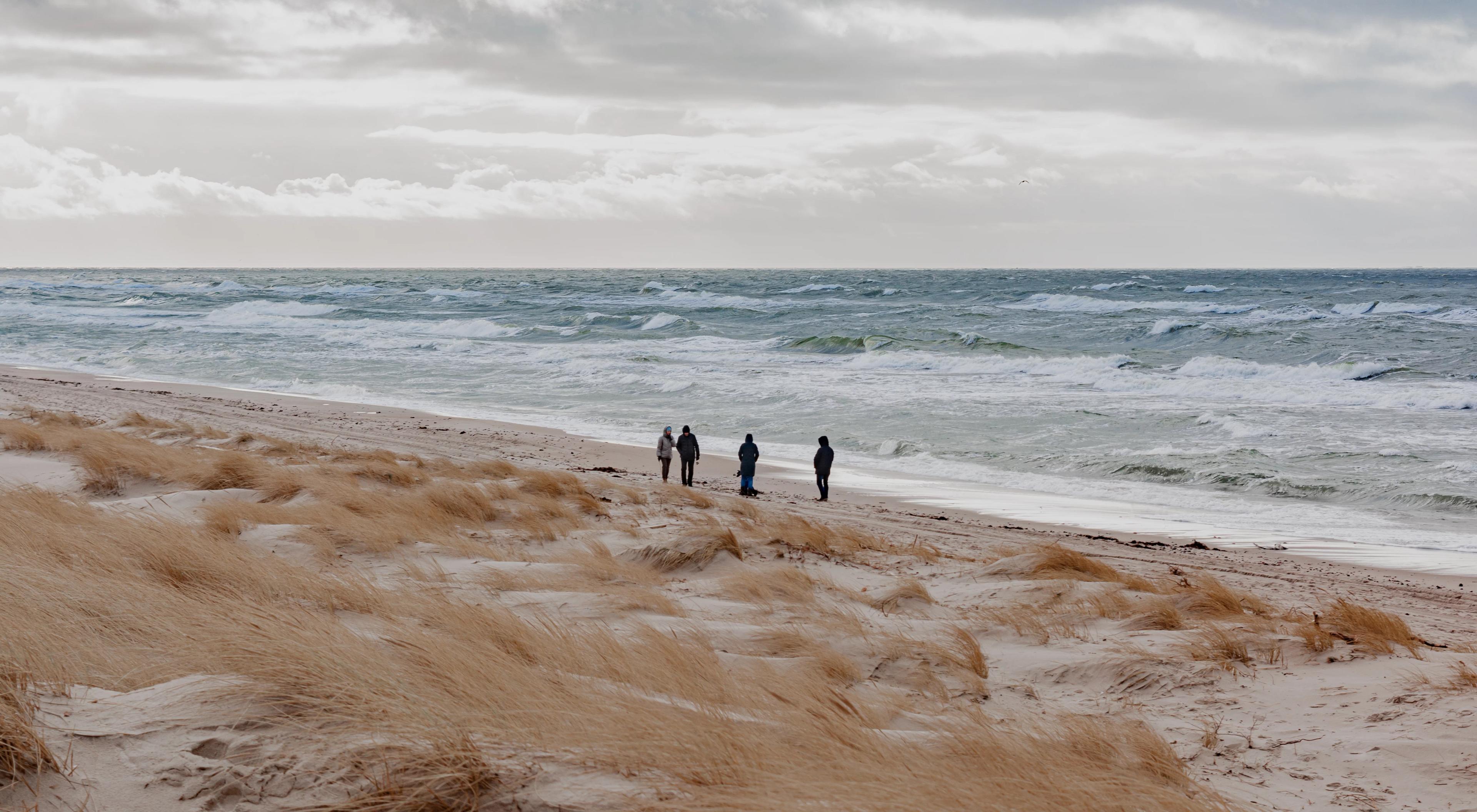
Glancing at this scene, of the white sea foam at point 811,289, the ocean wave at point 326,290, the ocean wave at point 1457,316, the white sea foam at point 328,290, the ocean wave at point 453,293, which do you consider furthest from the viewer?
the white sea foam at point 328,290

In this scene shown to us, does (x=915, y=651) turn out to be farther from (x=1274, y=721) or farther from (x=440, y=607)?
Answer: (x=440, y=607)

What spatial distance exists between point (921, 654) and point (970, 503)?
9874 mm

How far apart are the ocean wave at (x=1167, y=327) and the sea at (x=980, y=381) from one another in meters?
0.17

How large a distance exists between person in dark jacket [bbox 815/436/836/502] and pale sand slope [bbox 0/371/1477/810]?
101 inches

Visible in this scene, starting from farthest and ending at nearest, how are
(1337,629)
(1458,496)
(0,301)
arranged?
(0,301) → (1458,496) → (1337,629)

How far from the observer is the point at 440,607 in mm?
5441

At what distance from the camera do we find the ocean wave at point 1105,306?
68.7 m

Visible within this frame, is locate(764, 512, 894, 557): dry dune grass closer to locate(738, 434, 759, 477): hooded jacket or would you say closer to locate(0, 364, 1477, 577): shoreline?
locate(0, 364, 1477, 577): shoreline

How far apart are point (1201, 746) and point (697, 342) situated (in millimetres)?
44035

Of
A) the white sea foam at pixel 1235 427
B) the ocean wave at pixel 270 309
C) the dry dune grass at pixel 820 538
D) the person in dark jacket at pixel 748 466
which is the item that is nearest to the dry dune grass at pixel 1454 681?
the dry dune grass at pixel 820 538

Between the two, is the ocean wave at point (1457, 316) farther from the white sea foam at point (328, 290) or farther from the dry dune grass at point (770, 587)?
the white sea foam at point (328, 290)

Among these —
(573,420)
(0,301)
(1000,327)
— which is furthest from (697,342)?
(0,301)

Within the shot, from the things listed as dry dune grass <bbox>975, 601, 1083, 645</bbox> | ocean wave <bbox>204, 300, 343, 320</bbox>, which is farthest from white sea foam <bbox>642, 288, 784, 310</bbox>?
dry dune grass <bbox>975, 601, 1083, 645</bbox>

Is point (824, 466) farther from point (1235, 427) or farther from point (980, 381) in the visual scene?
point (980, 381)
